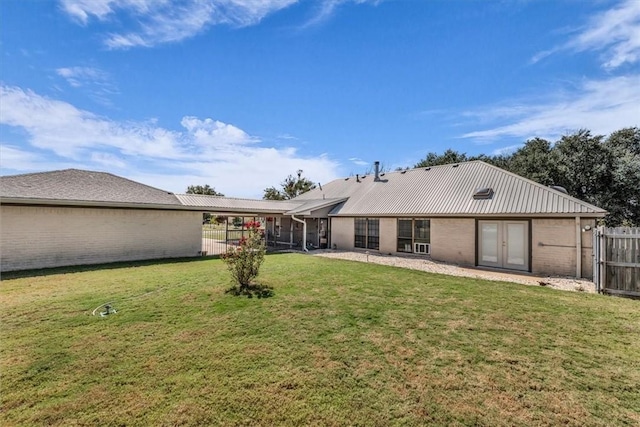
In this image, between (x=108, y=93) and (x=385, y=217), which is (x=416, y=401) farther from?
(x=108, y=93)

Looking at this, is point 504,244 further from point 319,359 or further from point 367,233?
point 319,359

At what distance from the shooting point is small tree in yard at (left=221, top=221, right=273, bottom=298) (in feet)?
26.0

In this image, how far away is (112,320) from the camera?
5.66 m

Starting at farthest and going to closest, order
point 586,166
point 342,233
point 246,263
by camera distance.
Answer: point 586,166 < point 342,233 < point 246,263

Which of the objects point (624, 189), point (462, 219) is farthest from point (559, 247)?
point (624, 189)

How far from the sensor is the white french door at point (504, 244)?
11930 mm

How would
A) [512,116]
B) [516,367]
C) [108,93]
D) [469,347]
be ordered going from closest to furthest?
[516,367]
[469,347]
[108,93]
[512,116]

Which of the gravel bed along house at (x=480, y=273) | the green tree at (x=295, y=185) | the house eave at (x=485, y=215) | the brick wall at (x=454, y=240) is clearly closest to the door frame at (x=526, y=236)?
the brick wall at (x=454, y=240)

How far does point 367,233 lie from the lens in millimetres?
17672

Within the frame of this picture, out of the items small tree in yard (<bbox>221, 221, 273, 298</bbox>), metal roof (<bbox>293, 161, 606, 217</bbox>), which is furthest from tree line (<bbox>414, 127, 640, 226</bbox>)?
small tree in yard (<bbox>221, 221, 273, 298</bbox>)

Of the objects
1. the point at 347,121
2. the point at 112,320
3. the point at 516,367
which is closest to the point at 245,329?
the point at 112,320

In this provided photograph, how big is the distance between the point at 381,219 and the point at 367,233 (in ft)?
Result: 4.56

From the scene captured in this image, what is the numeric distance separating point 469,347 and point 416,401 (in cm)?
190

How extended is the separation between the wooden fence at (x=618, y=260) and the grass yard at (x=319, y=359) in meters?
0.76
